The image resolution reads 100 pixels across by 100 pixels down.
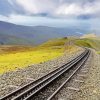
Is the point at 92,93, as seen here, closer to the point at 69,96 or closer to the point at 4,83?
the point at 69,96

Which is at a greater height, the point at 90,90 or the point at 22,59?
the point at 90,90

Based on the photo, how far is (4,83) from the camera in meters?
19.2

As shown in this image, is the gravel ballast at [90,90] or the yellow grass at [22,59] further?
the yellow grass at [22,59]

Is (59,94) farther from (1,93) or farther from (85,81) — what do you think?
(85,81)

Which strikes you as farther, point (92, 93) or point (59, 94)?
point (92, 93)

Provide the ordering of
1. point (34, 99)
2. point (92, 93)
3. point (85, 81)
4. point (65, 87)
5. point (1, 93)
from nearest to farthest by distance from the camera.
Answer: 1. point (34, 99)
2. point (1, 93)
3. point (92, 93)
4. point (65, 87)
5. point (85, 81)

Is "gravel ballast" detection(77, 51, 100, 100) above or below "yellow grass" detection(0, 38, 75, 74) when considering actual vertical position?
above

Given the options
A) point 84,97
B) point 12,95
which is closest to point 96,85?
point 84,97

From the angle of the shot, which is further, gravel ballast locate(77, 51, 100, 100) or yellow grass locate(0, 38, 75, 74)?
yellow grass locate(0, 38, 75, 74)

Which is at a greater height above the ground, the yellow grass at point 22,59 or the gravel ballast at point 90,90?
the gravel ballast at point 90,90

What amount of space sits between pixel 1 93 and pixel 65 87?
15.9 ft

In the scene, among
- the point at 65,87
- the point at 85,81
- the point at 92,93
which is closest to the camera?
the point at 92,93

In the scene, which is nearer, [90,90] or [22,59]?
[90,90]

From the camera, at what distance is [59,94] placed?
15812 mm
